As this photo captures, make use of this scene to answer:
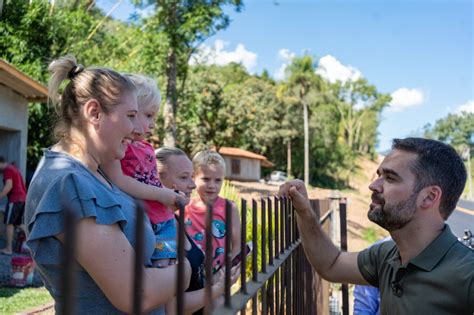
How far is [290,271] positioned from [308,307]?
1.01 m

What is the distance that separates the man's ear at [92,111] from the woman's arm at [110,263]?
38 cm

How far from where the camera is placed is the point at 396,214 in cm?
215

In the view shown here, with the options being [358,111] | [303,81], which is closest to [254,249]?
[303,81]

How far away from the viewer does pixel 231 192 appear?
735 centimetres

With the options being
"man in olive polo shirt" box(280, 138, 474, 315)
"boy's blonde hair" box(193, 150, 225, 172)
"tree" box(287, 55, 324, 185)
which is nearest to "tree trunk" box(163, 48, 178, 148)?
"boy's blonde hair" box(193, 150, 225, 172)

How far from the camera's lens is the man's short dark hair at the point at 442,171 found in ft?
7.02

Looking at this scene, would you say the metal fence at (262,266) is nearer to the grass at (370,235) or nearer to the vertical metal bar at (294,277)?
the vertical metal bar at (294,277)

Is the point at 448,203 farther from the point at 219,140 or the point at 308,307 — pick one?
the point at 219,140

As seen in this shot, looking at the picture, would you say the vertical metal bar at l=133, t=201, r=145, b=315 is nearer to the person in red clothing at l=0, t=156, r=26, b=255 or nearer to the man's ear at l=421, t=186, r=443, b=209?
the man's ear at l=421, t=186, r=443, b=209

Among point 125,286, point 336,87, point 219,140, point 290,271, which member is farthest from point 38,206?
point 336,87

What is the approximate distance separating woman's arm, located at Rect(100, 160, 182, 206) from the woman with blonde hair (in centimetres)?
44

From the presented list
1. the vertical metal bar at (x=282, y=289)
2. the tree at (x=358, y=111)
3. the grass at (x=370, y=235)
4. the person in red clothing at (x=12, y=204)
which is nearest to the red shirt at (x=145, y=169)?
the vertical metal bar at (x=282, y=289)

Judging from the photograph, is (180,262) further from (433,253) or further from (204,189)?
(204,189)

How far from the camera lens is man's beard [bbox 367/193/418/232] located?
2.14 metres
